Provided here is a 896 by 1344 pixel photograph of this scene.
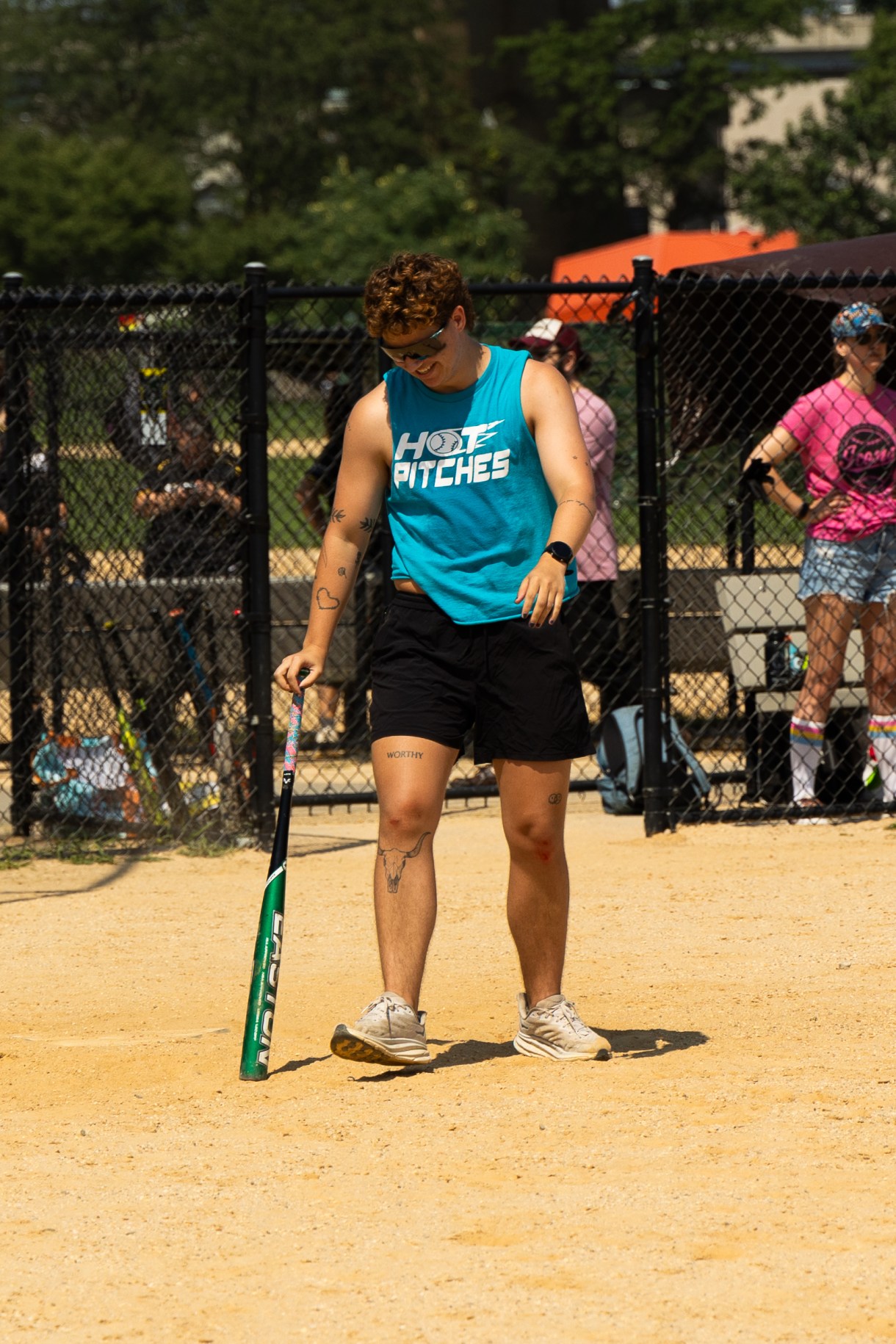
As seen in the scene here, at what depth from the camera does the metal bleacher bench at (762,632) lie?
811cm

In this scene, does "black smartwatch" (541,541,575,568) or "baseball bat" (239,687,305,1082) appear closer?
"black smartwatch" (541,541,575,568)

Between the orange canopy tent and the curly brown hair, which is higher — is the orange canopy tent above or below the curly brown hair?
above

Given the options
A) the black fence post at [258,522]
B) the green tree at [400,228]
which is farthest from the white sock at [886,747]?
the green tree at [400,228]

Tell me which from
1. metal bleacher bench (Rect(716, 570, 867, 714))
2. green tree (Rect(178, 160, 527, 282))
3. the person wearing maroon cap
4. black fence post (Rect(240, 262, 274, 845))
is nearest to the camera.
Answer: black fence post (Rect(240, 262, 274, 845))

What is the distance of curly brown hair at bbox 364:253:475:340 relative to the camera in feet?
13.8

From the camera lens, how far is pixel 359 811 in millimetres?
8781

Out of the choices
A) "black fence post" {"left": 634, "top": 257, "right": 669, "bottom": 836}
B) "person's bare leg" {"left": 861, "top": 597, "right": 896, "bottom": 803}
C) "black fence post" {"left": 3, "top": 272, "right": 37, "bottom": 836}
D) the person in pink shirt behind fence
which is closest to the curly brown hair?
"black fence post" {"left": 634, "top": 257, "right": 669, "bottom": 836}

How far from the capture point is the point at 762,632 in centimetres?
817

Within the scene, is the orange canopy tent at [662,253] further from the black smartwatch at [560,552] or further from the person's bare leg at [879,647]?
the black smartwatch at [560,552]

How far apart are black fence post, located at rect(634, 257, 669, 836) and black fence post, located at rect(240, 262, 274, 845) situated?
5.16ft

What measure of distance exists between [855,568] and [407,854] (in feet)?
12.4

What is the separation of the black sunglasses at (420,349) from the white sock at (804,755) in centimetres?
396

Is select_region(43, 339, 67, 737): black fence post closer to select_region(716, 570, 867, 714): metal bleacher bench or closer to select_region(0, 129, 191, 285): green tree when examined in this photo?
select_region(716, 570, 867, 714): metal bleacher bench

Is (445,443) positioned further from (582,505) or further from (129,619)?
(129,619)
